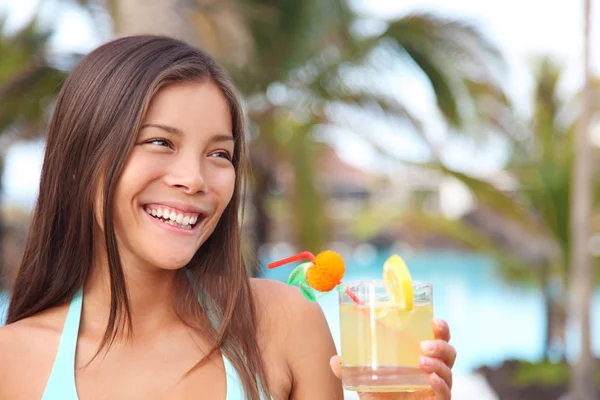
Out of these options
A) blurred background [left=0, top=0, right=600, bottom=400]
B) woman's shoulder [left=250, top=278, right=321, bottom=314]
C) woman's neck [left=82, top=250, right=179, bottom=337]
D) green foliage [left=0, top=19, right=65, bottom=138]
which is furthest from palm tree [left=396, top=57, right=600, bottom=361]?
woman's neck [left=82, top=250, right=179, bottom=337]

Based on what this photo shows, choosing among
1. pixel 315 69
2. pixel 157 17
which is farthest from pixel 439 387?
pixel 315 69

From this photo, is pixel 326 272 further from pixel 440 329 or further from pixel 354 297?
pixel 440 329

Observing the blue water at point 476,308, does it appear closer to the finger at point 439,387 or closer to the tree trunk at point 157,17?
the tree trunk at point 157,17

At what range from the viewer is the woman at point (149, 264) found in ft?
5.49

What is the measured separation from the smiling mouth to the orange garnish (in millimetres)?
281

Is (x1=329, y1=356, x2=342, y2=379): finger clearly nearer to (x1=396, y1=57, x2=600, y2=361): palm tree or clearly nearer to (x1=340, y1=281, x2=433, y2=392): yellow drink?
(x1=340, y1=281, x2=433, y2=392): yellow drink

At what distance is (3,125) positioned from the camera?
303 inches

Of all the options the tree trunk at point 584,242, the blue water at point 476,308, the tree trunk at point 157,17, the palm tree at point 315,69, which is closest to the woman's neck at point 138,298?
the tree trunk at point 157,17

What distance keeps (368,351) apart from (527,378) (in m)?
7.10

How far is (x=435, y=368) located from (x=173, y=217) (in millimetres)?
605

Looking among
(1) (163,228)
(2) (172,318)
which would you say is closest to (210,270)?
(2) (172,318)

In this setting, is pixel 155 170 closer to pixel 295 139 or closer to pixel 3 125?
pixel 3 125

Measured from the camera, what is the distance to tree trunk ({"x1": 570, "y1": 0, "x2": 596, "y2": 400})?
6797 millimetres

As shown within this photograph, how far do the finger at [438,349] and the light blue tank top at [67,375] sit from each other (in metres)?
0.45
